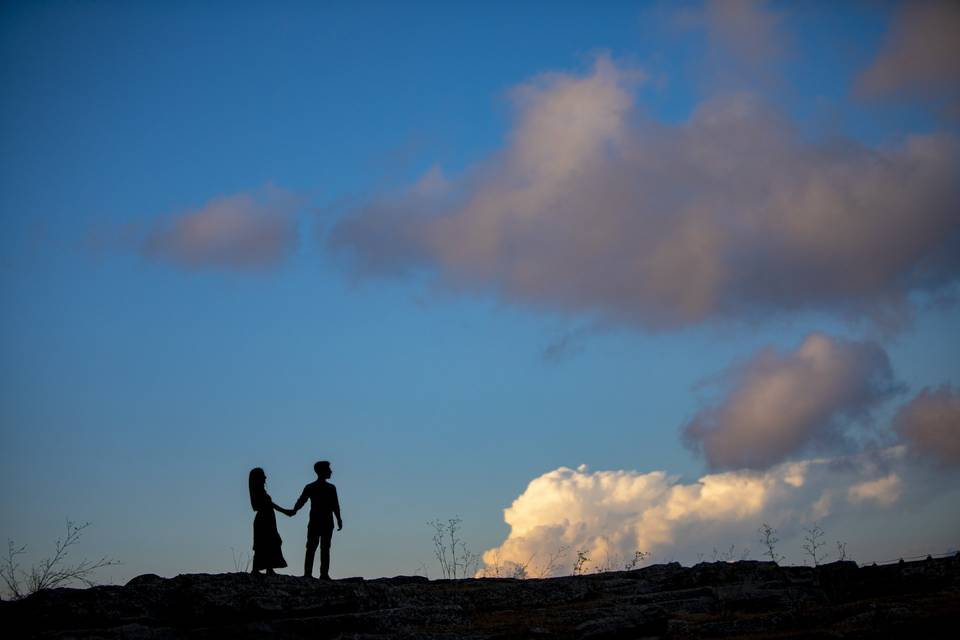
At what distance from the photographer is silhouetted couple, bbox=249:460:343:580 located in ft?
52.0

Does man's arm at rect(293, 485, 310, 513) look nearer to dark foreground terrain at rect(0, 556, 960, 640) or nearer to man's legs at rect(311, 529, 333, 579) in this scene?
man's legs at rect(311, 529, 333, 579)

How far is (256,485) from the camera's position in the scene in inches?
640

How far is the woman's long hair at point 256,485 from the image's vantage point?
16.2 meters

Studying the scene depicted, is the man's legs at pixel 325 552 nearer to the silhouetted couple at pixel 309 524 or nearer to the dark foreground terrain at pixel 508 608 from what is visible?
the silhouetted couple at pixel 309 524

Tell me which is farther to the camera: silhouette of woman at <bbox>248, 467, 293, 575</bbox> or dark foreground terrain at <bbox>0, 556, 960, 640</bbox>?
silhouette of woman at <bbox>248, 467, 293, 575</bbox>

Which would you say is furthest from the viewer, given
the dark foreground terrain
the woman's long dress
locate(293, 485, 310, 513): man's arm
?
locate(293, 485, 310, 513): man's arm

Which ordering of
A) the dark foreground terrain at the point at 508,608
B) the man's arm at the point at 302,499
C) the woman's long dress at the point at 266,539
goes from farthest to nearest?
the man's arm at the point at 302,499 → the woman's long dress at the point at 266,539 → the dark foreground terrain at the point at 508,608

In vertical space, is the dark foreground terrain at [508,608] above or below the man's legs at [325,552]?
below

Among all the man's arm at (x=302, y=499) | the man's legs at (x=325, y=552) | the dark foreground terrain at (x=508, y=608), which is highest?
the man's arm at (x=302, y=499)

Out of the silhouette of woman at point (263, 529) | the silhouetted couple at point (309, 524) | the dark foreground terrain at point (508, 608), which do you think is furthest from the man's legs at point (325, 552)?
the dark foreground terrain at point (508, 608)

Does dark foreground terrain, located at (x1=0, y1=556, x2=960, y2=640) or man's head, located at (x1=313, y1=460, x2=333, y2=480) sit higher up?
man's head, located at (x1=313, y1=460, x2=333, y2=480)

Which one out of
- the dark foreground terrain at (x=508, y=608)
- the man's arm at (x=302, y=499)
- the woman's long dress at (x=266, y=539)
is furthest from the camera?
the man's arm at (x=302, y=499)

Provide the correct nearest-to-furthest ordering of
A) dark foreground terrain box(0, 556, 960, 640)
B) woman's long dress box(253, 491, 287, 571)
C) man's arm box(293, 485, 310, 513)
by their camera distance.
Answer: dark foreground terrain box(0, 556, 960, 640)
woman's long dress box(253, 491, 287, 571)
man's arm box(293, 485, 310, 513)

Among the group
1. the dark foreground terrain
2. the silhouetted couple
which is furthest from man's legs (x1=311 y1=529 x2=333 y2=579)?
the dark foreground terrain
